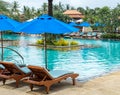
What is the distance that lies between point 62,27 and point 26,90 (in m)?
2.22

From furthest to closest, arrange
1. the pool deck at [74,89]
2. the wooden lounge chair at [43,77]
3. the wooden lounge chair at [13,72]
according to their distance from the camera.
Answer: the wooden lounge chair at [13,72] < the pool deck at [74,89] < the wooden lounge chair at [43,77]

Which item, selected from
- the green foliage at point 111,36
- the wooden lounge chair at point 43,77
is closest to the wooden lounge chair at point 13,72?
the wooden lounge chair at point 43,77

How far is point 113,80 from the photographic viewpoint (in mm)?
9766

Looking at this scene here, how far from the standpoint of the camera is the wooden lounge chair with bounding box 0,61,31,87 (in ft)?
28.4

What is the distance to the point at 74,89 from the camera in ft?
27.8

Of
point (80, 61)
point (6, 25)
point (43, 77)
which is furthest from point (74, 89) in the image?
point (80, 61)

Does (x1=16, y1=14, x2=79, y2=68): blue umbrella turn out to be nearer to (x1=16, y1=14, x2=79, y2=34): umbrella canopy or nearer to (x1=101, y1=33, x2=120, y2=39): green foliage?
(x1=16, y1=14, x2=79, y2=34): umbrella canopy

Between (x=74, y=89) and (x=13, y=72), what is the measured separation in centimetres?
198

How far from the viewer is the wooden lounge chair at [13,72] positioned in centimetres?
866

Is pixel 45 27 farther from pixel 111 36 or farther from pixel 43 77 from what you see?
pixel 111 36

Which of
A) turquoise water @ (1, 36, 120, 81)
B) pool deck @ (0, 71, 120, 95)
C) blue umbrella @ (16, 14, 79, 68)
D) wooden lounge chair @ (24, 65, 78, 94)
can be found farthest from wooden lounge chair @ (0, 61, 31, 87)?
turquoise water @ (1, 36, 120, 81)

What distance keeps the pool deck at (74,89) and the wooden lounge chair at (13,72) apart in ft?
0.97

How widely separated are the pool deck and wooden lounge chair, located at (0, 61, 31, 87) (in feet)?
0.97

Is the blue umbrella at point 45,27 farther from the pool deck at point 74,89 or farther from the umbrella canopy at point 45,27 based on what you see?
the pool deck at point 74,89
